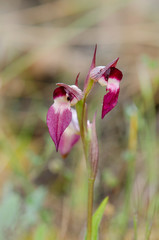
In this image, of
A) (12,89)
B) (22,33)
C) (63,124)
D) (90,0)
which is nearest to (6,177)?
(12,89)

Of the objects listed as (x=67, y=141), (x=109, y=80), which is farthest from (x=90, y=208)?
(x=109, y=80)

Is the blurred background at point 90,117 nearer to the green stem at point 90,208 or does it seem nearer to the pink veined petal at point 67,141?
the green stem at point 90,208

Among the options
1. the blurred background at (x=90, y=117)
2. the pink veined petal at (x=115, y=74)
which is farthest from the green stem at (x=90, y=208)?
the pink veined petal at (x=115, y=74)

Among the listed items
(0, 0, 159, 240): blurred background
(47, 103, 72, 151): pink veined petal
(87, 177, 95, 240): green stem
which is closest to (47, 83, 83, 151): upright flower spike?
(47, 103, 72, 151): pink veined petal

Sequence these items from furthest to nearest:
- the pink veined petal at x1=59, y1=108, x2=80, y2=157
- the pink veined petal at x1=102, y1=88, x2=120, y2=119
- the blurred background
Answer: the blurred background < the pink veined petal at x1=59, y1=108, x2=80, y2=157 < the pink veined petal at x1=102, y1=88, x2=120, y2=119

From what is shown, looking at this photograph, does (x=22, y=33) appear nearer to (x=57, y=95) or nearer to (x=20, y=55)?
(x=20, y=55)

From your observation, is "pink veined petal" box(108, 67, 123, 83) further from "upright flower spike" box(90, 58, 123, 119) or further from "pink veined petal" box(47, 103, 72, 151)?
"pink veined petal" box(47, 103, 72, 151)
